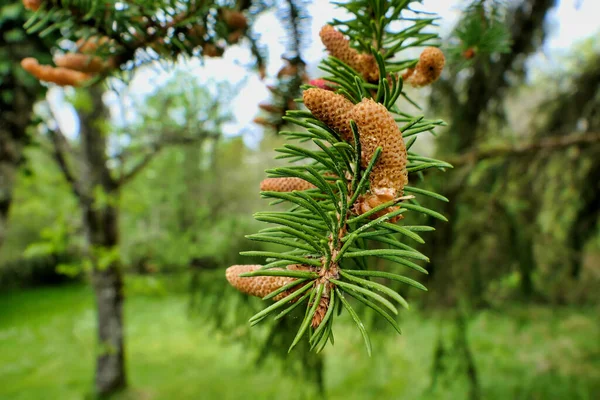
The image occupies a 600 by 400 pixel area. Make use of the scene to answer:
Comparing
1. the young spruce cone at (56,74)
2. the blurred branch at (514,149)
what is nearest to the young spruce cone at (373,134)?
the young spruce cone at (56,74)

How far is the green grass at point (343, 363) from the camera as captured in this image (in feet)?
15.1

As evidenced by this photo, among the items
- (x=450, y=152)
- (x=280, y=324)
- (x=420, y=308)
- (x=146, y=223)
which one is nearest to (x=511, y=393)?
(x=420, y=308)

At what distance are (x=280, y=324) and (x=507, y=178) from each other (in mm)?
1237

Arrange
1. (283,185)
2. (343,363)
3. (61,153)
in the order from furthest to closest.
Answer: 1. (343,363)
2. (61,153)
3. (283,185)

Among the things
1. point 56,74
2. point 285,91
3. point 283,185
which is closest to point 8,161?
point 56,74

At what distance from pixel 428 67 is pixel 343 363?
19.0 ft

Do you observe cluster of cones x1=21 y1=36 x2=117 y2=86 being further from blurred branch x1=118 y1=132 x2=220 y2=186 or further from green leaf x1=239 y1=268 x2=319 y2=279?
blurred branch x1=118 y1=132 x2=220 y2=186

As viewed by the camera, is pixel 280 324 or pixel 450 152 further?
pixel 450 152

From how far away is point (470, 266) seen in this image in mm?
1892

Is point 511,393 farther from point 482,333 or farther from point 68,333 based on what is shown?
point 68,333

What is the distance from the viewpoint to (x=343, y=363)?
5.67 m

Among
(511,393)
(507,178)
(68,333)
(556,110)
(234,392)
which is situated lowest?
(68,333)

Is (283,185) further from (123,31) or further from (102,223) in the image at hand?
(102,223)

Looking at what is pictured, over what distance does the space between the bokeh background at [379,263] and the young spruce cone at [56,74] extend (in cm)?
5
